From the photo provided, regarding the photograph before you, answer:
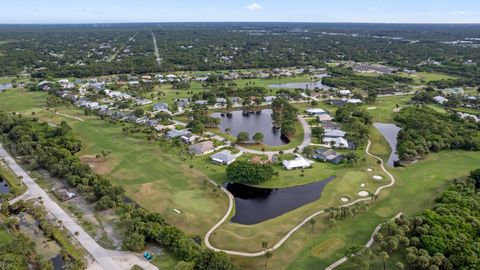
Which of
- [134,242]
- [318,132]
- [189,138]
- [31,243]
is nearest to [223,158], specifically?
[189,138]

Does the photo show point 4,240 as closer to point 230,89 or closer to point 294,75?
point 230,89

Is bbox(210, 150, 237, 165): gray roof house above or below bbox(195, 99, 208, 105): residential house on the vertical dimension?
below

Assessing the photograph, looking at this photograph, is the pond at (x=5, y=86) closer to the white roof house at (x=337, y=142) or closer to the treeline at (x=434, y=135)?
the white roof house at (x=337, y=142)

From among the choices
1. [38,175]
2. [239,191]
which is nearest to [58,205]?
[38,175]

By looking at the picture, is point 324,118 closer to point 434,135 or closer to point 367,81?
point 434,135

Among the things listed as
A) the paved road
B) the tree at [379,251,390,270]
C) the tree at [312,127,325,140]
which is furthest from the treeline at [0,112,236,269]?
the tree at [312,127,325,140]

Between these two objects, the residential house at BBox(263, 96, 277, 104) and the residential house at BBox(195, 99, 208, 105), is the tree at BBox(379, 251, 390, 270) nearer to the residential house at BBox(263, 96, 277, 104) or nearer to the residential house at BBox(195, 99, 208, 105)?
the residential house at BBox(195, 99, 208, 105)

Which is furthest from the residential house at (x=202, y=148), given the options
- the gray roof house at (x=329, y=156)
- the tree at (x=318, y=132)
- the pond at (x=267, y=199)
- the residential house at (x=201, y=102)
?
the residential house at (x=201, y=102)
